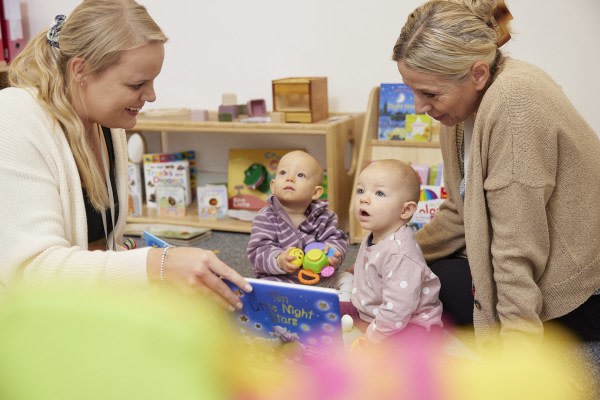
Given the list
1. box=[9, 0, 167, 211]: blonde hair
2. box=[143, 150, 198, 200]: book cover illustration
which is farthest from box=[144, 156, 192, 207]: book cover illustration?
box=[9, 0, 167, 211]: blonde hair

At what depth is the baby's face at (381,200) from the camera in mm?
1370

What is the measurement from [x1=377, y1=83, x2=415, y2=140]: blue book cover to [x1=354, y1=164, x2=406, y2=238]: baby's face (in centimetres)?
117

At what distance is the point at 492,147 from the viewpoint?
4.04ft

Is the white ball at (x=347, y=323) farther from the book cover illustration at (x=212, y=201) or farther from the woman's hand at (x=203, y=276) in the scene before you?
the book cover illustration at (x=212, y=201)

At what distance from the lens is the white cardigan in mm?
1098

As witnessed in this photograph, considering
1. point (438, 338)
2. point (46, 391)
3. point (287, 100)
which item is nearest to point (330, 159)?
point (287, 100)

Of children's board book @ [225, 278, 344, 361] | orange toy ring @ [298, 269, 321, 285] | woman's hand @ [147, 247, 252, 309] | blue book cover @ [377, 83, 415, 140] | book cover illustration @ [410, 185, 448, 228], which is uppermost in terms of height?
blue book cover @ [377, 83, 415, 140]

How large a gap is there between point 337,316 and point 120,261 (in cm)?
40

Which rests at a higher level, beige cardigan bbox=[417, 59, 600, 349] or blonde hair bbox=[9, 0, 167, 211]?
blonde hair bbox=[9, 0, 167, 211]

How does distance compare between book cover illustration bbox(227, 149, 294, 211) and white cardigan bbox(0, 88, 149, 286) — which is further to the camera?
book cover illustration bbox(227, 149, 294, 211)

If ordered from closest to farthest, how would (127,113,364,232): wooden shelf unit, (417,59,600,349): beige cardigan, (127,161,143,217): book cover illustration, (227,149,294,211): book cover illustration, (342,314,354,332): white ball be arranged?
(417,59,600,349): beige cardigan, (342,314,354,332): white ball, (127,113,364,232): wooden shelf unit, (227,149,294,211): book cover illustration, (127,161,143,217): book cover illustration

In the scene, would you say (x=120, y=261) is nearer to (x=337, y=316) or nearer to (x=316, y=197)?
(x=337, y=316)

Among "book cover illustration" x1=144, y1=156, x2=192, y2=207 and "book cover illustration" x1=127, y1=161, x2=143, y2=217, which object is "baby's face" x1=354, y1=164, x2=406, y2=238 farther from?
"book cover illustration" x1=127, y1=161, x2=143, y2=217

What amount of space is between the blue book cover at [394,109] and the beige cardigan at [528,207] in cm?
119
